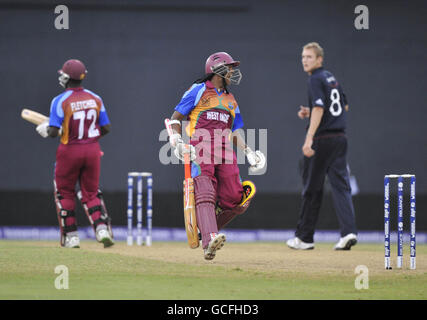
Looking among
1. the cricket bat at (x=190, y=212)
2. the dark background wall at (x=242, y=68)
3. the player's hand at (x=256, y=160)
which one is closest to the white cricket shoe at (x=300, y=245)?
the player's hand at (x=256, y=160)

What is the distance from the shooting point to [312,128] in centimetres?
773

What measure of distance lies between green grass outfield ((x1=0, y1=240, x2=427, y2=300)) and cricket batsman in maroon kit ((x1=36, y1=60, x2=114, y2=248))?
0.38 metres

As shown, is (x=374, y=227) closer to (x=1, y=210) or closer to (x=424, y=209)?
(x=424, y=209)

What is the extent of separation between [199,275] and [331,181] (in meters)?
2.40

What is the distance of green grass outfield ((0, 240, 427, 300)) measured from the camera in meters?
5.20

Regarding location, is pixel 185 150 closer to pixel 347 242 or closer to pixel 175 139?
pixel 175 139

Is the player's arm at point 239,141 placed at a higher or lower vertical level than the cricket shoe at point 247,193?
higher

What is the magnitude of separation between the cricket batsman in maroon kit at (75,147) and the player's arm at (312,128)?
1884 mm

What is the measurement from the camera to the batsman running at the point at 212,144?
629cm

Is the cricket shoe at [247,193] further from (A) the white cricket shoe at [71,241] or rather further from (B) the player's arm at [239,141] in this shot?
(A) the white cricket shoe at [71,241]

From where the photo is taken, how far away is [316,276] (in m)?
6.04

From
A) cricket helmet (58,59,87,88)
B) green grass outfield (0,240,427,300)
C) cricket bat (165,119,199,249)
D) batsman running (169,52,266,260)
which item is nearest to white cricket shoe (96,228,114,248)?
green grass outfield (0,240,427,300)

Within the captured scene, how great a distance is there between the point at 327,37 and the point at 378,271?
5659 mm

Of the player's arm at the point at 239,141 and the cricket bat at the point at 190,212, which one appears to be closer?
the cricket bat at the point at 190,212
